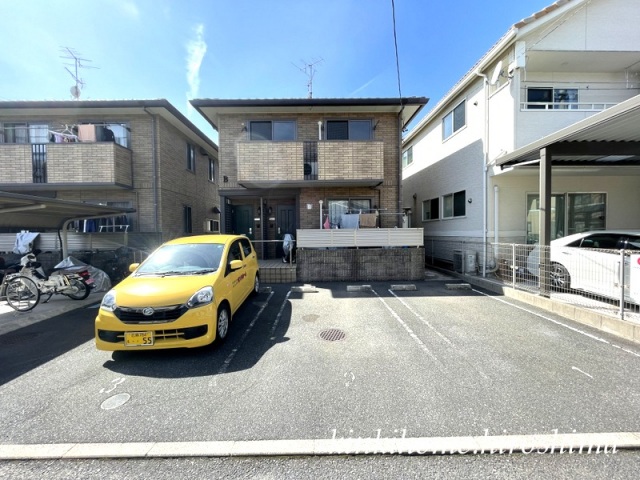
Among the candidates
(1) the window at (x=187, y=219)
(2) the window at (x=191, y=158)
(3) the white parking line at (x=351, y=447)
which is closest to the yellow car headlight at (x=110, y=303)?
(3) the white parking line at (x=351, y=447)

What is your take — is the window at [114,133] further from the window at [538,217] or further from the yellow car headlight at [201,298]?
the window at [538,217]

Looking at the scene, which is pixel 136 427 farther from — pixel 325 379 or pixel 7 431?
pixel 325 379

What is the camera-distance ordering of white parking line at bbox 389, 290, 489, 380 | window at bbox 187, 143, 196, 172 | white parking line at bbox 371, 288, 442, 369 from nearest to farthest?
white parking line at bbox 389, 290, 489, 380 → white parking line at bbox 371, 288, 442, 369 → window at bbox 187, 143, 196, 172

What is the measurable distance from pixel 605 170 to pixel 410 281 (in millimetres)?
6621

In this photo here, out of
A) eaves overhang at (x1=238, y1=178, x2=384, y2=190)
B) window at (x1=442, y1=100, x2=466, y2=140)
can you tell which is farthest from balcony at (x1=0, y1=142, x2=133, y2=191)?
window at (x1=442, y1=100, x2=466, y2=140)

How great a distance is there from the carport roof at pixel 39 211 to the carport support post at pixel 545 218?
33.4 feet

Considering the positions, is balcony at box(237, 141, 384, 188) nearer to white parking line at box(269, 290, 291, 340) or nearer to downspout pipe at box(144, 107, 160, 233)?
downspout pipe at box(144, 107, 160, 233)

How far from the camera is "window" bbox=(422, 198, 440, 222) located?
42.0 ft

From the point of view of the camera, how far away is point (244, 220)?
11211 mm

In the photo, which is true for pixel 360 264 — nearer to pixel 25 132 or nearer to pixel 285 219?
pixel 285 219

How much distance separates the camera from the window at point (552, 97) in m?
8.72

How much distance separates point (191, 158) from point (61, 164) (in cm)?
508

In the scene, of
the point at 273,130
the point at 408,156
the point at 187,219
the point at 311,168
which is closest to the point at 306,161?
the point at 311,168

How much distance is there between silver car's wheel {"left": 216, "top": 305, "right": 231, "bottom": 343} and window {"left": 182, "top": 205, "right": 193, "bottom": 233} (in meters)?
9.69
